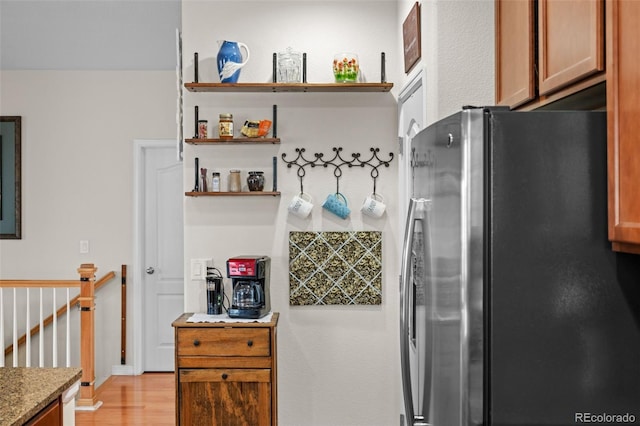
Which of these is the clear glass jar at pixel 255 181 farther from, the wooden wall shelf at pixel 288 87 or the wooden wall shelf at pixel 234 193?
the wooden wall shelf at pixel 288 87

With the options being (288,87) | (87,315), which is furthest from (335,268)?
(87,315)

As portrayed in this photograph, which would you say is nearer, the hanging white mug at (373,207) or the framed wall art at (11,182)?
the hanging white mug at (373,207)

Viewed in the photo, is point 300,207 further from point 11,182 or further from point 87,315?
point 11,182

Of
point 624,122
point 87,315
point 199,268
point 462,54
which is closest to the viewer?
point 624,122

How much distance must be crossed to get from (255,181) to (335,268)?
0.65 meters

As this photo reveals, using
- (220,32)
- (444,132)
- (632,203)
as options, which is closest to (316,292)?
(220,32)

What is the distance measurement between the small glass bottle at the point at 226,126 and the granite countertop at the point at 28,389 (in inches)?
67.3

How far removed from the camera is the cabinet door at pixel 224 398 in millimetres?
3205

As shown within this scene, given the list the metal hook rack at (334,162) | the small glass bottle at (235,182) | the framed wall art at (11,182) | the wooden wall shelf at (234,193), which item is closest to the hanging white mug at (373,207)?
the metal hook rack at (334,162)

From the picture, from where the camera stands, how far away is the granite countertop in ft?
5.37

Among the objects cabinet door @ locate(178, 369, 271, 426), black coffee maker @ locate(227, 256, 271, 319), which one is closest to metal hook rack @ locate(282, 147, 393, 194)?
black coffee maker @ locate(227, 256, 271, 319)

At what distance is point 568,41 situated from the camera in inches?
59.8

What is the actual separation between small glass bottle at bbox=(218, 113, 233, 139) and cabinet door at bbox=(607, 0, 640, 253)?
2.44 meters

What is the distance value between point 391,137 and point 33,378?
7.45 ft
